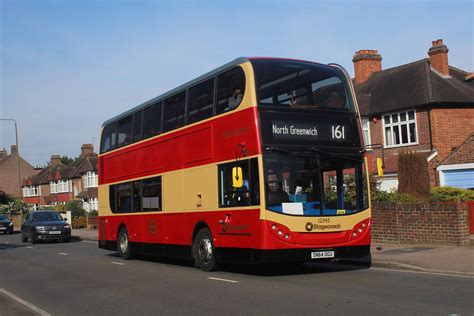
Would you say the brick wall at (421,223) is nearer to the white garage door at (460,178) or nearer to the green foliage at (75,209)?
the white garage door at (460,178)

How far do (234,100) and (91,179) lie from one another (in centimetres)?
5975

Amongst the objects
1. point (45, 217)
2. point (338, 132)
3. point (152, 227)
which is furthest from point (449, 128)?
point (45, 217)

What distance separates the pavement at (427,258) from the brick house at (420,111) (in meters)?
11.2

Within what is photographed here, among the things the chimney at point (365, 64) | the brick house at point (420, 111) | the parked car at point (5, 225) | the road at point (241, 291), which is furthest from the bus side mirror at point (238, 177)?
the parked car at point (5, 225)

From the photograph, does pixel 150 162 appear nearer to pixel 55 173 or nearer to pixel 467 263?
pixel 467 263

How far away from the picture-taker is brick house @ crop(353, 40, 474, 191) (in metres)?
28.1

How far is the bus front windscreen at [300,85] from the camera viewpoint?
11445mm

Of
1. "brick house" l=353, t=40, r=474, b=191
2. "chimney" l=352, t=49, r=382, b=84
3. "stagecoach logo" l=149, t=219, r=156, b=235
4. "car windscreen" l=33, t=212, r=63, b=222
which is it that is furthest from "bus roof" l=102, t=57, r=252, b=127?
"chimney" l=352, t=49, r=382, b=84

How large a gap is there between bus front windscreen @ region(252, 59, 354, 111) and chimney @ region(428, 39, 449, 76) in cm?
2161

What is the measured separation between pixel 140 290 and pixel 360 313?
467cm

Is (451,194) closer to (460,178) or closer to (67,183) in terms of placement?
(460,178)

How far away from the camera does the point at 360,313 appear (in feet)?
24.9

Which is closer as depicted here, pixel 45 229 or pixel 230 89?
pixel 230 89

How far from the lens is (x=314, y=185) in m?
11.3
